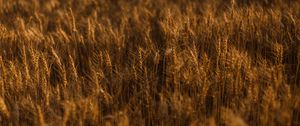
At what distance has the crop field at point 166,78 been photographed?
1.57m

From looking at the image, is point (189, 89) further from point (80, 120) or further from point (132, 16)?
point (132, 16)

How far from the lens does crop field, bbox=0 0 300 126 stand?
5.14 feet

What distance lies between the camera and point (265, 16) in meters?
2.68

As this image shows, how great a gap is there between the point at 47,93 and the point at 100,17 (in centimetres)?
193

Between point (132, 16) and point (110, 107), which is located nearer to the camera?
point (110, 107)

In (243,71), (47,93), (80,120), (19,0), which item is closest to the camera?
(80,120)

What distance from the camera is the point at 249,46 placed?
2305 mm

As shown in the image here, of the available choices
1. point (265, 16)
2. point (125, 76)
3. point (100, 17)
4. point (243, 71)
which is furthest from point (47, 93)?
point (100, 17)

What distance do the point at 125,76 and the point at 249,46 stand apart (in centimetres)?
77

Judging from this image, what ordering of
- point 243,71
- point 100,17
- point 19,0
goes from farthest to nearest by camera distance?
point 19,0 → point 100,17 → point 243,71

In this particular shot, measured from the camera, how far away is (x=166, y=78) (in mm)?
1845

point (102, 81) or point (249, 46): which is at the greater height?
point (249, 46)

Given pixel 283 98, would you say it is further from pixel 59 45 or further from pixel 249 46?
pixel 59 45

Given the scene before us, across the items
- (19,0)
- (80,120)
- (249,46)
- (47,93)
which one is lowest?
(80,120)
